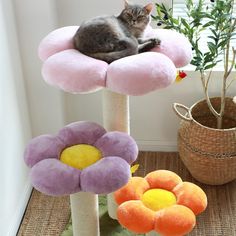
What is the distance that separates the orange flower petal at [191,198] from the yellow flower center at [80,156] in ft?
1.01

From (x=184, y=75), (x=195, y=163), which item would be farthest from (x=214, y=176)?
(x=184, y=75)

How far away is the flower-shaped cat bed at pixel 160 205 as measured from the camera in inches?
56.2

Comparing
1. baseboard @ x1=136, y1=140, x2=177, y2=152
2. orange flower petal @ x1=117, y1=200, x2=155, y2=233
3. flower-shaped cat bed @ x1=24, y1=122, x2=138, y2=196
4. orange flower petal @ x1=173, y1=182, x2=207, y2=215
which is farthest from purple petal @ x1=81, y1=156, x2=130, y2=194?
baseboard @ x1=136, y1=140, x2=177, y2=152

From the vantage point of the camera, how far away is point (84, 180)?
1384mm

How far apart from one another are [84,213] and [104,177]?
0.30m

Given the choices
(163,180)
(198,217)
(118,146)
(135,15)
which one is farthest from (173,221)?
(135,15)

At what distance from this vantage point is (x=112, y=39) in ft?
4.84

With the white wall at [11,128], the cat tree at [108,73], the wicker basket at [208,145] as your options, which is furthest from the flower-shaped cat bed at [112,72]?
the wicker basket at [208,145]

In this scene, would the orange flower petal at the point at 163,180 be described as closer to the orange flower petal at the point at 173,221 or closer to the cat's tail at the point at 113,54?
the orange flower petal at the point at 173,221

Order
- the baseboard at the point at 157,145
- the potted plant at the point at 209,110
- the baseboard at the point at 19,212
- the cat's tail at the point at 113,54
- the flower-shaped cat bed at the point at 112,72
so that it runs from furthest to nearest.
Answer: the baseboard at the point at 157,145 < the baseboard at the point at 19,212 < the potted plant at the point at 209,110 < the cat's tail at the point at 113,54 < the flower-shaped cat bed at the point at 112,72

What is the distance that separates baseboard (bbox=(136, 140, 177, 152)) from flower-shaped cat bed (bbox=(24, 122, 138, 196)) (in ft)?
2.53

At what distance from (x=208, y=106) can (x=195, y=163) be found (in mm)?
276

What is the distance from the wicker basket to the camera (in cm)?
189

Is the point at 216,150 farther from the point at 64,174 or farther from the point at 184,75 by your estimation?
the point at 64,174
